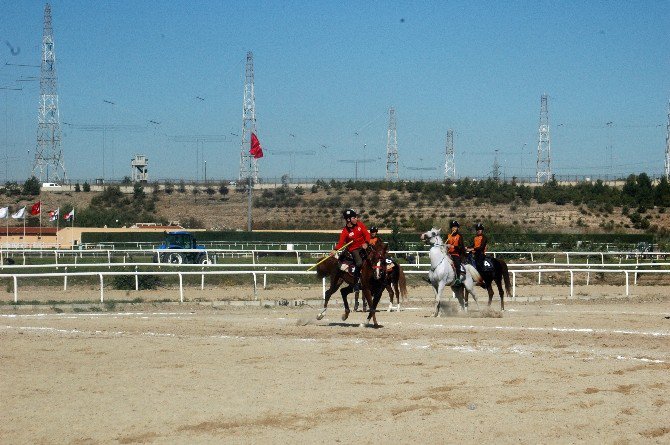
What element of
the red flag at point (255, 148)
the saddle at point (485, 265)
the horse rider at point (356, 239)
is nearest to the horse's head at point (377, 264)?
the horse rider at point (356, 239)

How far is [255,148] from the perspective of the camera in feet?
204

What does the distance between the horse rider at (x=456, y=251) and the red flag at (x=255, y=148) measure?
41133 millimetres

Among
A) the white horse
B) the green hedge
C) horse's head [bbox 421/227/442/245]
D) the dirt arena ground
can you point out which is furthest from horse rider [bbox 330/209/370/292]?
the green hedge

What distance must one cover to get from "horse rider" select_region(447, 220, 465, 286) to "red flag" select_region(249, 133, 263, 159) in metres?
41.1

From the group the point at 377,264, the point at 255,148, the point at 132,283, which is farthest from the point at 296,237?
the point at 377,264

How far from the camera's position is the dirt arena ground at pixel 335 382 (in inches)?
355

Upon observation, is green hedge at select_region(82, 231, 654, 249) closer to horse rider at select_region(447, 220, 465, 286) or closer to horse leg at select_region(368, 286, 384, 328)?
horse rider at select_region(447, 220, 465, 286)

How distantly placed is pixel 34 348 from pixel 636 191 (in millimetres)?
77149

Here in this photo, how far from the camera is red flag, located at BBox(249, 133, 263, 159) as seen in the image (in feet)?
202

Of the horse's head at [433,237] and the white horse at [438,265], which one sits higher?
the horse's head at [433,237]

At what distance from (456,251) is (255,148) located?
41.9 metres

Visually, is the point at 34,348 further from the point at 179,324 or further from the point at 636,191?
the point at 636,191

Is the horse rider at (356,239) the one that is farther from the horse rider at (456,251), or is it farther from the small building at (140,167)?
the small building at (140,167)

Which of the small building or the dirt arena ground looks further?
the small building
